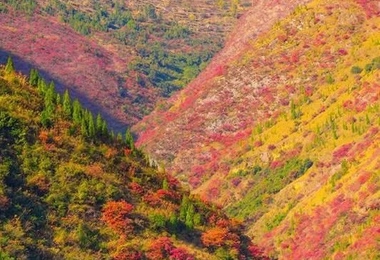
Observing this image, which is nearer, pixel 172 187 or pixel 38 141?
pixel 38 141

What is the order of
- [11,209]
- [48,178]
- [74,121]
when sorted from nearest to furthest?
[11,209] < [48,178] < [74,121]

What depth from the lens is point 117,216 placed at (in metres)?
112

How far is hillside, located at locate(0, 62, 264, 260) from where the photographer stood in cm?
10594

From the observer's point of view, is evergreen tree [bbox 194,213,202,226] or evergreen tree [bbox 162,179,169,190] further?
evergreen tree [bbox 162,179,169,190]

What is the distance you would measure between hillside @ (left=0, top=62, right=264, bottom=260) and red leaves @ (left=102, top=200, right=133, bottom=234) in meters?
0.12

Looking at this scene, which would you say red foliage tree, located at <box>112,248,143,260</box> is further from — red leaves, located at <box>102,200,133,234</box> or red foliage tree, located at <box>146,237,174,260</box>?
red leaves, located at <box>102,200,133,234</box>

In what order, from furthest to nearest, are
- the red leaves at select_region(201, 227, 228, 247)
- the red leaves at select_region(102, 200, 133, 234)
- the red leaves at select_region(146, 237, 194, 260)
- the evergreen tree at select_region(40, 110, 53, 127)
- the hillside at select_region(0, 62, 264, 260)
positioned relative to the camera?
the evergreen tree at select_region(40, 110, 53, 127) < the red leaves at select_region(201, 227, 228, 247) < the red leaves at select_region(102, 200, 133, 234) < the red leaves at select_region(146, 237, 194, 260) < the hillside at select_region(0, 62, 264, 260)

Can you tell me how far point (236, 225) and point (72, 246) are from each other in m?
30.7

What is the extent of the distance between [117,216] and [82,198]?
4.39 meters

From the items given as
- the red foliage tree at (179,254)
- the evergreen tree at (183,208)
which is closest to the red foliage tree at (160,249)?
the red foliage tree at (179,254)

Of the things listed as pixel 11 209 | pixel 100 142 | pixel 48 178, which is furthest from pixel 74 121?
pixel 11 209

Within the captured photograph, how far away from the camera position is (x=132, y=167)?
125250 mm

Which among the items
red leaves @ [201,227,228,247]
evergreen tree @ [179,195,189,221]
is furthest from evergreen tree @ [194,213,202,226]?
red leaves @ [201,227,228,247]

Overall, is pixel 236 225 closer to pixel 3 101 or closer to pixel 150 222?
pixel 150 222
